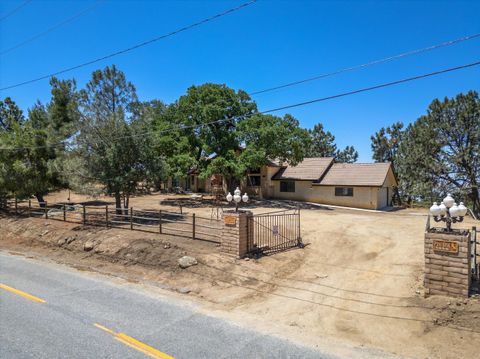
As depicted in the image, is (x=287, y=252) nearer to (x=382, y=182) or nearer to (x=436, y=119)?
(x=382, y=182)

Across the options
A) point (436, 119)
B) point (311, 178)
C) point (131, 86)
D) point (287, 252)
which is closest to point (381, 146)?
point (436, 119)

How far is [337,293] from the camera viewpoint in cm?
839

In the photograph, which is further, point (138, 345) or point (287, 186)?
point (287, 186)

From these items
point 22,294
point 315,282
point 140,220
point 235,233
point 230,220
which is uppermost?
point 230,220

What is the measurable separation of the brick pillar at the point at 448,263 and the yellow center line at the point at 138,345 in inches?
229

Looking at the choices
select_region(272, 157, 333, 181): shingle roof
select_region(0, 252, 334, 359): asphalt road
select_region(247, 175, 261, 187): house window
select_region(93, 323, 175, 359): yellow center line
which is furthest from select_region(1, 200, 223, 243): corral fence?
select_region(247, 175, 261, 187): house window

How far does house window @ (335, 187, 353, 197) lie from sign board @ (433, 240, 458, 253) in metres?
22.5

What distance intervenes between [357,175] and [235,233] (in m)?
22.0

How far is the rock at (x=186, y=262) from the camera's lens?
991cm

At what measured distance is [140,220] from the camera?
17.6 metres

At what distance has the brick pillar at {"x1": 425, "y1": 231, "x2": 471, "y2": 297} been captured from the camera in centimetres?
692

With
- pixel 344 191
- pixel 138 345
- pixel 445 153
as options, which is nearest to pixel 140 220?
pixel 138 345

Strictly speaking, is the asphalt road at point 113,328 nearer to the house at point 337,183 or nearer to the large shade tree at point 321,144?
the house at point 337,183

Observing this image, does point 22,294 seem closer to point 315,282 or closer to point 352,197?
point 315,282
